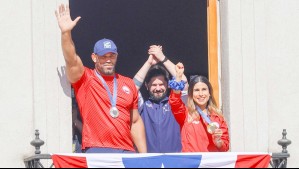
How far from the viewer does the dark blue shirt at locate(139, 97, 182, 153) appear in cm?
968

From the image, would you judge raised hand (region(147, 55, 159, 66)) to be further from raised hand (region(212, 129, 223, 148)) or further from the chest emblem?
raised hand (region(212, 129, 223, 148))

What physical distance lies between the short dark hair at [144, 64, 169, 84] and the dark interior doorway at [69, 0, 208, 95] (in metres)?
4.63

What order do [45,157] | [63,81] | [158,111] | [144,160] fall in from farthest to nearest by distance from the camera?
1. [158,111]
2. [63,81]
3. [45,157]
4. [144,160]

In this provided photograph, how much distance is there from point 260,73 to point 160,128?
1326mm

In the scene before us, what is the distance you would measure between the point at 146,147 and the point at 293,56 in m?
2.03

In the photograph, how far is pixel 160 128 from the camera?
977cm

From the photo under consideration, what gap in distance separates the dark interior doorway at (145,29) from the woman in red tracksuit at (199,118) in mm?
5420

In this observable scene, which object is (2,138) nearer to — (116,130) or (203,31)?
(116,130)

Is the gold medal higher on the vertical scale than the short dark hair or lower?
lower

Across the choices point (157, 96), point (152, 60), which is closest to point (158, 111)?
point (157, 96)

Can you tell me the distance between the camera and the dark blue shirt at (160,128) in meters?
9.68

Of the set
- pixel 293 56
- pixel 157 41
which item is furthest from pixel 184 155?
pixel 157 41

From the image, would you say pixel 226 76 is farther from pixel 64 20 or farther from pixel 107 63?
pixel 64 20

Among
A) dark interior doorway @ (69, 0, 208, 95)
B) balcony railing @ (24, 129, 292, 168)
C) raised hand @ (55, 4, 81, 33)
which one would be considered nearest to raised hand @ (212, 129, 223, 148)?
balcony railing @ (24, 129, 292, 168)
